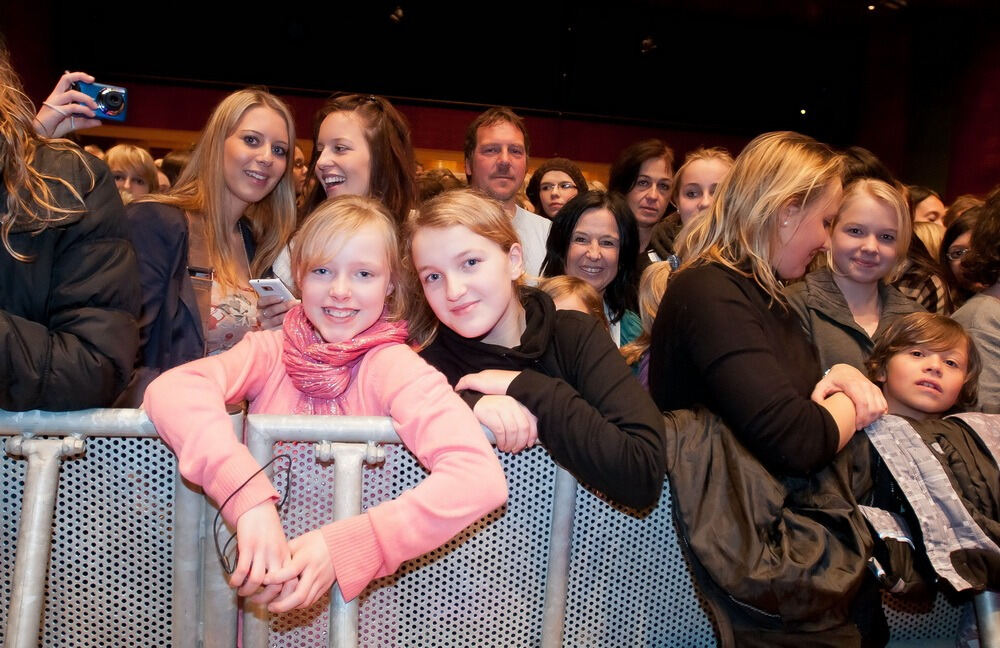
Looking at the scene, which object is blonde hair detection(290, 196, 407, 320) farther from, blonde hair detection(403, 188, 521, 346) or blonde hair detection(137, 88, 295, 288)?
blonde hair detection(137, 88, 295, 288)

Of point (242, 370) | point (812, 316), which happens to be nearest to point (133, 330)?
point (242, 370)

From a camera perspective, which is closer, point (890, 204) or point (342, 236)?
point (342, 236)

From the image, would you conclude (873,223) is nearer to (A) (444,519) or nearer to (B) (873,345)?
(B) (873,345)

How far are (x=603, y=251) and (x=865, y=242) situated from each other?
99 cm

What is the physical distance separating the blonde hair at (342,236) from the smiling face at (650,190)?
7.45ft

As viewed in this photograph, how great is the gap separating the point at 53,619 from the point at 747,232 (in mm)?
1836

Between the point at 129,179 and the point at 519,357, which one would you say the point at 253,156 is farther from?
the point at 129,179

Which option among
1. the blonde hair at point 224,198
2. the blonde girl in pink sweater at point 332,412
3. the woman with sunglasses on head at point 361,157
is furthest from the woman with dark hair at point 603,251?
the blonde girl in pink sweater at point 332,412

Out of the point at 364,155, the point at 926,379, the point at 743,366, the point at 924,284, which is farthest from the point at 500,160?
the point at 743,366

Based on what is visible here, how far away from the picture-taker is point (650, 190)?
4090 mm

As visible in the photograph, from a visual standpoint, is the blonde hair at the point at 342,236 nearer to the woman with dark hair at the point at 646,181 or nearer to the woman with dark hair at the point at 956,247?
the woman with dark hair at the point at 646,181

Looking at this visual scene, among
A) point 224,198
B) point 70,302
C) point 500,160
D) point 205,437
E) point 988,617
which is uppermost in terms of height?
point 500,160

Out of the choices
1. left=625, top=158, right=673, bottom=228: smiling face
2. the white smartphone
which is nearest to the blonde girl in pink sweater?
the white smartphone

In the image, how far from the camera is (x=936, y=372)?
2250mm
